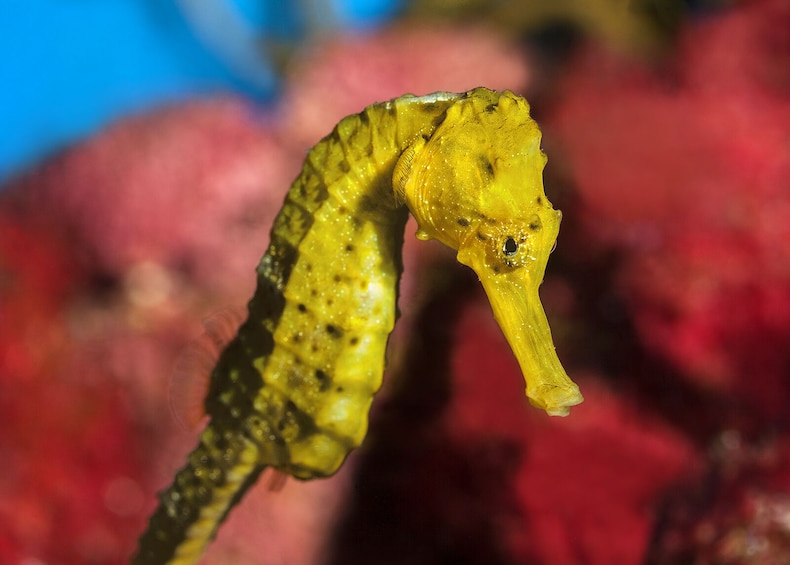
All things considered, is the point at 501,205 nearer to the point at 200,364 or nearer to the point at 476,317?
the point at 200,364

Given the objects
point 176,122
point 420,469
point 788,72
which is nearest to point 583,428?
point 420,469

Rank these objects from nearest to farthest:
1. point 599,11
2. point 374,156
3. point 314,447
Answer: point 374,156, point 314,447, point 599,11

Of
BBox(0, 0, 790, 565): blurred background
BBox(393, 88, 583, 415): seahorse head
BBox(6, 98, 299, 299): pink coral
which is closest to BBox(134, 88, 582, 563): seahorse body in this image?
BBox(393, 88, 583, 415): seahorse head

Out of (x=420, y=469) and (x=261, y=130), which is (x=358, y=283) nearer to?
(x=420, y=469)

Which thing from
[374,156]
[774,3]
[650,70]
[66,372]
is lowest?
[66,372]

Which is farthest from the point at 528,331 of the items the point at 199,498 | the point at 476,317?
the point at 476,317

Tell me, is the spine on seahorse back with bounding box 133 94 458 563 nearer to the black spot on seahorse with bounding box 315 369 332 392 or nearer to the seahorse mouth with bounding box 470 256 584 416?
the black spot on seahorse with bounding box 315 369 332 392

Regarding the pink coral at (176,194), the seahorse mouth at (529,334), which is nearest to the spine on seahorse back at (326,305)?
the seahorse mouth at (529,334)
